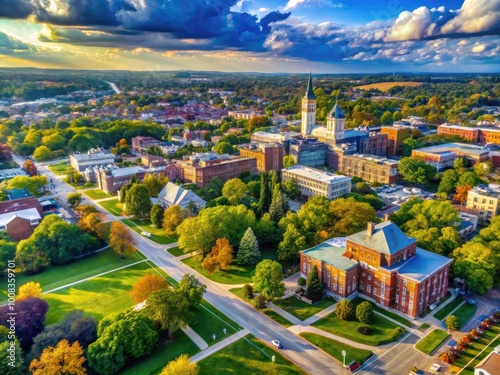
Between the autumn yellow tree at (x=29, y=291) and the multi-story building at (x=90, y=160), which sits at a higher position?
the multi-story building at (x=90, y=160)

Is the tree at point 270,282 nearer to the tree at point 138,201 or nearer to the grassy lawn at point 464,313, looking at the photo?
the grassy lawn at point 464,313

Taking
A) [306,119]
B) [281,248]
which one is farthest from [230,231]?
[306,119]

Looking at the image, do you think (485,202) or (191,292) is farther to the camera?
(485,202)

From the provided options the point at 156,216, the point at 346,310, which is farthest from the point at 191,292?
Result: the point at 156,216

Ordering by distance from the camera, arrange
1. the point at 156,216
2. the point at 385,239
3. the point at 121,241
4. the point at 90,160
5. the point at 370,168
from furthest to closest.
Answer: the point at 90,160 < the point at 370,168 < the point at 156,216 < the point at 121,241 < the point at 385,239

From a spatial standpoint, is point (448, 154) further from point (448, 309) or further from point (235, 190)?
point (448, 309)

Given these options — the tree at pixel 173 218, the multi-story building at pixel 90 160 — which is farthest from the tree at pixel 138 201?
the multi-story building at pixel 90 160
